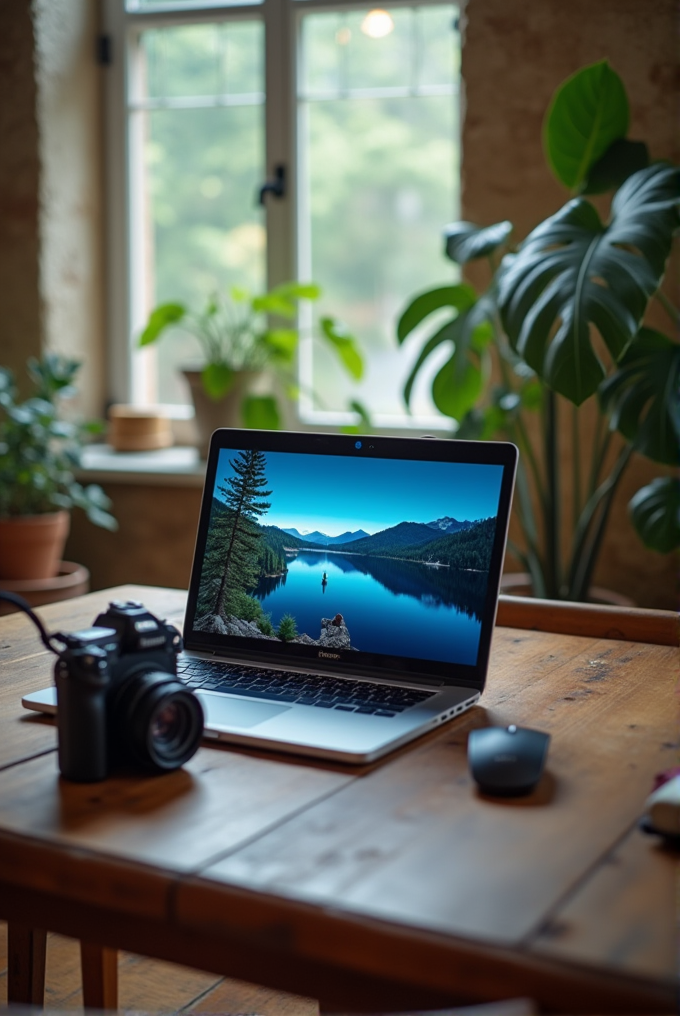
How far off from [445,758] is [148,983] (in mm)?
1109

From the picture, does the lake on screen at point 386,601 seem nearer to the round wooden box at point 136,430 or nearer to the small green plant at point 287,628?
the small green plant at point 287,628

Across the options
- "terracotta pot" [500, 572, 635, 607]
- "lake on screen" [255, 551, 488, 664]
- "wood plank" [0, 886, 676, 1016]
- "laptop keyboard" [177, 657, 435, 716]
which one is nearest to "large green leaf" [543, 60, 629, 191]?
"terracotta pot" [500, 572, 635, 607]

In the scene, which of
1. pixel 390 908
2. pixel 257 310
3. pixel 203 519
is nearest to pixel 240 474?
pixel 203 519

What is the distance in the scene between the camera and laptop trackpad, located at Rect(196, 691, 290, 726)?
1.10 metres

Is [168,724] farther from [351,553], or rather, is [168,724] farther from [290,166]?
[290,166]

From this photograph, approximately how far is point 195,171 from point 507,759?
10.1 ft

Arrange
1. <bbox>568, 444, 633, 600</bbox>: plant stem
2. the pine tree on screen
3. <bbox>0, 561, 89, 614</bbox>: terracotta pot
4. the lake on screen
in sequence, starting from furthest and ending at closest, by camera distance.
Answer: <bbox>0, 561, 89, 614</bbox>: terracotta pot < <bbox>568, 444, 633, 600</bbox>: plant stem < the pine tree on screen < the lake on screen

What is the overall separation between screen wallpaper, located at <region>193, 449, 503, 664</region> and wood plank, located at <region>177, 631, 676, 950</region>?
0.13 m

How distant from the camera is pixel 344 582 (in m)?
1.26

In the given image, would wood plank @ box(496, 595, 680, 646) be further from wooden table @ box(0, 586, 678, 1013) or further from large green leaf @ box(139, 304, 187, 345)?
large green leaf @ box(139, 304, 187, 345)

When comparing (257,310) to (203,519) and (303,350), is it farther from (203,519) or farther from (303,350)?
(203,519)

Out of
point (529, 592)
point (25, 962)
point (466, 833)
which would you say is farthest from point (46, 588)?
point (466, 833)

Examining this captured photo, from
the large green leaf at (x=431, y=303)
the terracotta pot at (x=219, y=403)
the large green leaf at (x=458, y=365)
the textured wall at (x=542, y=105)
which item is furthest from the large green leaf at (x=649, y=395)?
the terracotta pot at (x=219, y=403)

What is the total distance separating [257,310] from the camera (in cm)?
323
